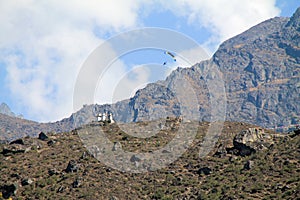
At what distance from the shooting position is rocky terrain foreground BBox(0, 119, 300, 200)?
2665 inches

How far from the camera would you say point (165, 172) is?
7781cm

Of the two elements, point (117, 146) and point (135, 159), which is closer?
point (135, 159)

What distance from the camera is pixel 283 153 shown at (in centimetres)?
7500

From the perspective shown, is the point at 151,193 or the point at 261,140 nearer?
the point at 151,193

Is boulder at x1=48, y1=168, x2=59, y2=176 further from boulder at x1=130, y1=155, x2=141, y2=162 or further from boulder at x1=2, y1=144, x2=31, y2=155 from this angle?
boulder at x1=130, y1=155, x2=141, y2=162

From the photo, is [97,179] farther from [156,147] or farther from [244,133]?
[244,133]

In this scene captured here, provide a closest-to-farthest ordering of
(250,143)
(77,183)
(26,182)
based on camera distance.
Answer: (77,183) → (26,182) → (250,143)

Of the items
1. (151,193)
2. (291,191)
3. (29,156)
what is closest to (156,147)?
(151,193)

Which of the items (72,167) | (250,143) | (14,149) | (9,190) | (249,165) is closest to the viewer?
(9,190)

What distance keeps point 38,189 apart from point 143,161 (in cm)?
1867

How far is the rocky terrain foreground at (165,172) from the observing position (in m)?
67.7

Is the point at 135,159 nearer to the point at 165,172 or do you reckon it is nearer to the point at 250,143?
the point at 165,172

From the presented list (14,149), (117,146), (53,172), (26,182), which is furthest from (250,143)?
(14,149)

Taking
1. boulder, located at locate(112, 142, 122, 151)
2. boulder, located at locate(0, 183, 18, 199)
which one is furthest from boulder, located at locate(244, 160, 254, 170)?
boulder, located at locate(0, 183, 18, 199)
